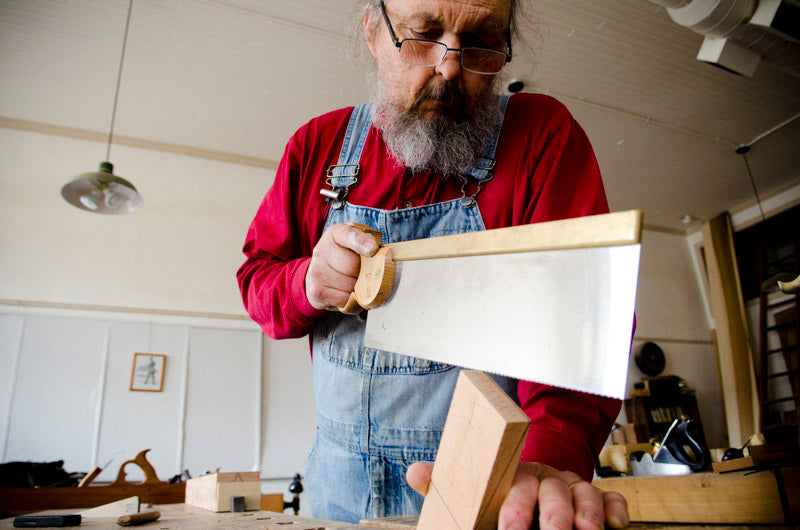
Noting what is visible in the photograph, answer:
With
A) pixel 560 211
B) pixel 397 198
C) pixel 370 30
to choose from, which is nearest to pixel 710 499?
pixel 560 211

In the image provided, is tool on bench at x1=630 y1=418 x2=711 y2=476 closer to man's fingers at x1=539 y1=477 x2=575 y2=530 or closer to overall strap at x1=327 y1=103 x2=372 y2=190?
overall strap at x1=327 y1=103 x2=372 y2=190

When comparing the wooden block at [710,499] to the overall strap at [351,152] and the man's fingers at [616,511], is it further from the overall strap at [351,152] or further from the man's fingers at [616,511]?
the overall strap at [351,152]

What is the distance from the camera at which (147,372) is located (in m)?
5.20

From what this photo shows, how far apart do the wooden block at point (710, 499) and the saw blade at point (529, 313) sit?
1.41 metres

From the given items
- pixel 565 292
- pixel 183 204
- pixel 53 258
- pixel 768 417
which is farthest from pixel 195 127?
pixel 768 417

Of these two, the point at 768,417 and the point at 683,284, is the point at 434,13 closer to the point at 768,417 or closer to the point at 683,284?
the point at 768,417

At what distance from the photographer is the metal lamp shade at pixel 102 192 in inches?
146

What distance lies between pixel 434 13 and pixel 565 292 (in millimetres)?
838

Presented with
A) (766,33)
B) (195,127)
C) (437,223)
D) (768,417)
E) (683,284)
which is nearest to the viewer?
(437,223)

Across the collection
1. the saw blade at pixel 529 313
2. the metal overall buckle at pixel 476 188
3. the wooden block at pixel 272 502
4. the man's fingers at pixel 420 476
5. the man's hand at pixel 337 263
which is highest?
the metal overall buckle at pixel 476 188

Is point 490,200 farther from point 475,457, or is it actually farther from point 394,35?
point 475,457

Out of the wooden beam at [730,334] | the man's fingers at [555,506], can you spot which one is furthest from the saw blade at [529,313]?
the wooden beam at [730,334]

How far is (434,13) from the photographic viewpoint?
1164 mm

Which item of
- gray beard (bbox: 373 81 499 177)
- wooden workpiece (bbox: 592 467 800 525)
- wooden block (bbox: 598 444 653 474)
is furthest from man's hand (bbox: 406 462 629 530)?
wooden block (bbox: 598 444 653 474)
